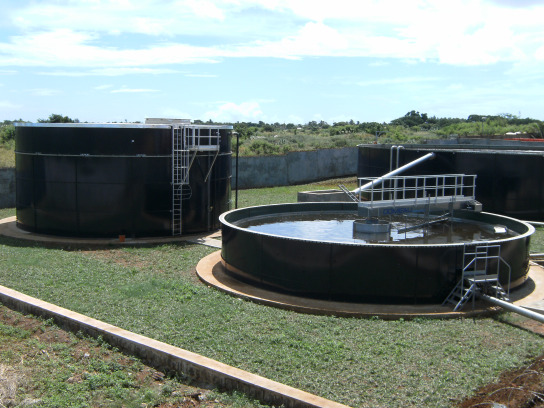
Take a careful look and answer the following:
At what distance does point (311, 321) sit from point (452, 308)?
3178 millimetres

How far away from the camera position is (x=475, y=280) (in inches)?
518

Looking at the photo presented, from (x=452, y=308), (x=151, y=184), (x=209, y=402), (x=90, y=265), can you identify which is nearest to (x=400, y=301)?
(x=452, y=308)

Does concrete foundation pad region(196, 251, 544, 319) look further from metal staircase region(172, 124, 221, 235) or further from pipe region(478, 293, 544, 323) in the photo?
metal staircase region(172, 124, 221, 235)

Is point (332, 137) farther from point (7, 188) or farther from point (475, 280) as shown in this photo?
point (475, 280)

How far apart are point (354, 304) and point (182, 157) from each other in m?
10.3

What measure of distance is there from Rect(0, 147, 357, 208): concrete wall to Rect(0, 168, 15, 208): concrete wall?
1290cm

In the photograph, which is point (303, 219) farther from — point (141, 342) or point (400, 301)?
point (141, 342)

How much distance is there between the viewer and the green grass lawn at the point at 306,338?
9.31 metres

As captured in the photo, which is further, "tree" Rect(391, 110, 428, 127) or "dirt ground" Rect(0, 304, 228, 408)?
"tree" Rect(391, 110, 428, 127)

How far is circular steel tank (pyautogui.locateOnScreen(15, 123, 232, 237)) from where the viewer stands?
69.4 feet

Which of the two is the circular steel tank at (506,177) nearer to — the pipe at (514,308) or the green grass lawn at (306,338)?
the pipe at (514,308)

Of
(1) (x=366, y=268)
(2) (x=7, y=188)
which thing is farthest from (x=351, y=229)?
(2) (x=7, y=188)

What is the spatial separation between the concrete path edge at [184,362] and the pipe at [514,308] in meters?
5.16

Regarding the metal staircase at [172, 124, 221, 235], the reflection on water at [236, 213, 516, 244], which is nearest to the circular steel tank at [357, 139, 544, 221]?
the reflection on water at [236, 213, 516, 244]
